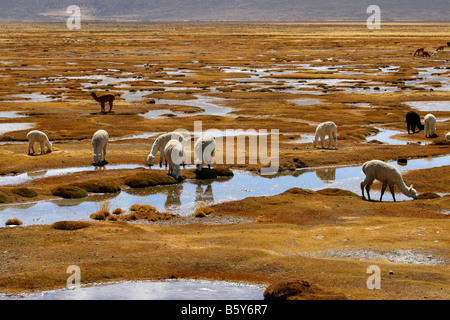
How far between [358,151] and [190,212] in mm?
11426

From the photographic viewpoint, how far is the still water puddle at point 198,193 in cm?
1945

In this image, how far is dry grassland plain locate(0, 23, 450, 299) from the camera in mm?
13828

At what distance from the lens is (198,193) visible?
21984 millimetres

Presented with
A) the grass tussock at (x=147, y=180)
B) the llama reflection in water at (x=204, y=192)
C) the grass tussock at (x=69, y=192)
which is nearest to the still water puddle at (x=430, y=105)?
the llama reflection in water at (x=204, y=192)

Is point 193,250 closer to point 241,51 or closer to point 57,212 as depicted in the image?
point 57,212

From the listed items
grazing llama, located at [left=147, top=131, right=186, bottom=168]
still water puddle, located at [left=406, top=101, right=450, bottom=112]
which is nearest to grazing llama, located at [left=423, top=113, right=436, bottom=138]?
still water puddle, located at [left=406, top=101, right=450, bottom=112]

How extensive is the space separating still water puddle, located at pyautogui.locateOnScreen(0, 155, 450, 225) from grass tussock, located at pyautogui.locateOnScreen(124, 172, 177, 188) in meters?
0.25

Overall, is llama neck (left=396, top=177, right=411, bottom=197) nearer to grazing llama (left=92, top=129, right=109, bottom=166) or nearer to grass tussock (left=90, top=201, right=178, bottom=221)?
grass tussock (left=90, top=201, right=178, bottom=221)

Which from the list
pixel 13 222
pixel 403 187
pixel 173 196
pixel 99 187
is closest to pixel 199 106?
pixel 99 187

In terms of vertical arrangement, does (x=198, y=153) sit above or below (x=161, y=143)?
below

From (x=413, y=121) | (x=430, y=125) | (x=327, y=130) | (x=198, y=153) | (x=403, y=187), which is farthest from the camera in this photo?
(x=413, y=121)

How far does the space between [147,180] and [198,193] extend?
2.03m

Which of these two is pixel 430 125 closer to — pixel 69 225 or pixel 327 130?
pixel 327 130
